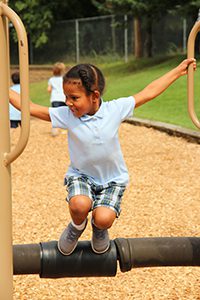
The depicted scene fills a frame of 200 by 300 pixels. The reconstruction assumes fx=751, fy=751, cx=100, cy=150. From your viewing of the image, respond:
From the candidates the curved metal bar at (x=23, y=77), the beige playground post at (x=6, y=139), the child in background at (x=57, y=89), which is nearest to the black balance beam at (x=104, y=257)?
the beige playground post at (x=6, y=139)

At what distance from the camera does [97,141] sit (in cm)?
348

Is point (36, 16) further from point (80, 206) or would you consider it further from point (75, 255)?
point (80, 206)

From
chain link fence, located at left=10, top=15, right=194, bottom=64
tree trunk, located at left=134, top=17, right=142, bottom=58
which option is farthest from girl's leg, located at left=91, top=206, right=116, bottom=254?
tree trunk, located at left=134, top=17, right=142, bottom=58

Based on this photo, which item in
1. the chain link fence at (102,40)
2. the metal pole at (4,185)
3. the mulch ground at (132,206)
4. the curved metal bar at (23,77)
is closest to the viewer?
the curved metal bar at (23,77)

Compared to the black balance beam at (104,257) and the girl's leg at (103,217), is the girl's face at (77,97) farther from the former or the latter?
the black balance beam at (104,257)

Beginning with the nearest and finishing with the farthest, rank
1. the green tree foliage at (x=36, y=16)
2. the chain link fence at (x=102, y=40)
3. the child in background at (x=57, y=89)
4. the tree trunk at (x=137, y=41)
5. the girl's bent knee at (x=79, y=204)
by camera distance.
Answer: the girl's bent knee at (x=79, y=204) → the child in background at (x=57, y=89) → the tree trunk at (x=137, y=41) → the chain link fence at (x=102, y=40) → the green tree foliage at (x=36, y=16)

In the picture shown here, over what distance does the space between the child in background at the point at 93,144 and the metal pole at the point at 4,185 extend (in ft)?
1.04

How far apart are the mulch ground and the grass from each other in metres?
1.00

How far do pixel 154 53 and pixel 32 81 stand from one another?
4.54 m

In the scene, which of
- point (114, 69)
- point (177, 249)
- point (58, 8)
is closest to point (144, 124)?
point (177, 249)

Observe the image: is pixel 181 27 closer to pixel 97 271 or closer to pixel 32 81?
pixel 32 81

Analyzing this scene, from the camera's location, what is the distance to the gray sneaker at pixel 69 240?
353cm

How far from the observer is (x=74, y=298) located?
4.54 m

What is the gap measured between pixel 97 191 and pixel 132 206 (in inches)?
129
